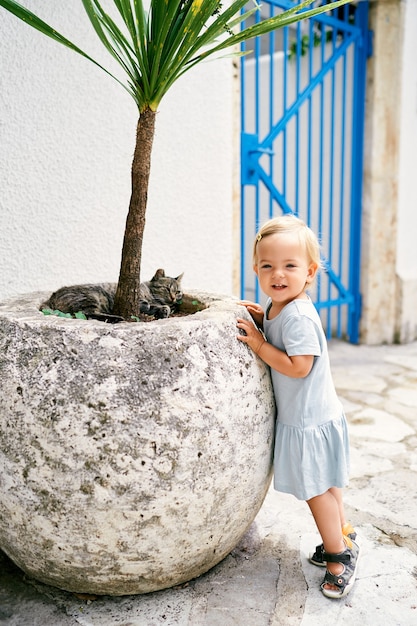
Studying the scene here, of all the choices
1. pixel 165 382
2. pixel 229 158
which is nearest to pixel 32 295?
pixel 165 382

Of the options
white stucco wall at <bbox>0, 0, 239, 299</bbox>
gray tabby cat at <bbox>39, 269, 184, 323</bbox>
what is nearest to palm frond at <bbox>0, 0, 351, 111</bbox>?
gray tabby cat at <bbox>39, 269, 184, 323</bbox>

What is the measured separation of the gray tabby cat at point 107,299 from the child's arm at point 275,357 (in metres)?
0.36

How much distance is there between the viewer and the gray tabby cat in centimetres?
203

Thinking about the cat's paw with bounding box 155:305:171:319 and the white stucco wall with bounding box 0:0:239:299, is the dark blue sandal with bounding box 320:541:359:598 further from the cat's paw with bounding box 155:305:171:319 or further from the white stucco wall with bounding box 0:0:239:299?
the white stucco wall with bounding box 0:0:239:299

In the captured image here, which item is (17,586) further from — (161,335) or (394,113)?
(394,113)

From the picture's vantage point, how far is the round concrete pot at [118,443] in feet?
5.07

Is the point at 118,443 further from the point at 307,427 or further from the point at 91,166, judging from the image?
the point at 91,166

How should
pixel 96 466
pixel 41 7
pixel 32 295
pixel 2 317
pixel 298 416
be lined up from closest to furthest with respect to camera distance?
pixel 96 466
pixel 2 317
pixel 298 416
pixel 32 295
pixel 41 7

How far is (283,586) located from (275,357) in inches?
29.8

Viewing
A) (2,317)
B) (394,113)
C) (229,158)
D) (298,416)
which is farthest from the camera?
(394,113)

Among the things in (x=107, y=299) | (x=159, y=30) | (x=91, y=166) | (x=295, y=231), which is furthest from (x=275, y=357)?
(x=91, y=166)

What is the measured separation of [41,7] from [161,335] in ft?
6.70

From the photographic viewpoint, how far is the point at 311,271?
75.3 inches

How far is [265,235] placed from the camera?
1873mm
